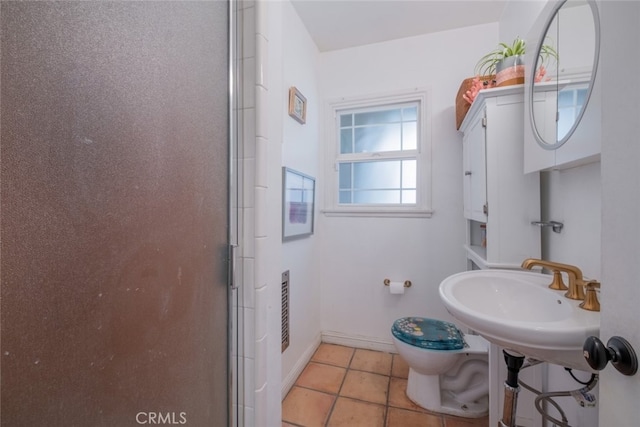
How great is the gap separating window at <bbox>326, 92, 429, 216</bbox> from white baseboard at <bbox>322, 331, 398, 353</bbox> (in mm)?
1056

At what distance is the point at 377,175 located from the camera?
227 centimetres

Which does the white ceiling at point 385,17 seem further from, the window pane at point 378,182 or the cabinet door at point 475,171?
the window pane at point 378,182

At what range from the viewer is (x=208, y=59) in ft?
2.31

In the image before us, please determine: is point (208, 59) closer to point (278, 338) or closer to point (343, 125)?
point (278, 338)

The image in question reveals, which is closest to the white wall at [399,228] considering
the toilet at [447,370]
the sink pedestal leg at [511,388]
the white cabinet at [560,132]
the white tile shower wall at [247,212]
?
the toilet at [447,370]

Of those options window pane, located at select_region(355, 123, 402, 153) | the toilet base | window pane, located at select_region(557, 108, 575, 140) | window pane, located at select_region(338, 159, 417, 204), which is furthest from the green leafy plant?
the toilet base

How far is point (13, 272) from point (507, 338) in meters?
1.04

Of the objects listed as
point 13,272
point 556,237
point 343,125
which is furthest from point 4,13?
point 343,125

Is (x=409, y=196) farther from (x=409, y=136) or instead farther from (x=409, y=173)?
(x=409, y=136)

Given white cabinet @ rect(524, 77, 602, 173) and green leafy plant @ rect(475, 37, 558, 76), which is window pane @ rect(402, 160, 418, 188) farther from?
white cabinet @ rect(524, 77, 602, 173)

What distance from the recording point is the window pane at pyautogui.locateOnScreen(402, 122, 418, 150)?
2.15m

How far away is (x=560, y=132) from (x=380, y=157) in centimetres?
129

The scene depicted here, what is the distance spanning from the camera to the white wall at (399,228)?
2.00 metres

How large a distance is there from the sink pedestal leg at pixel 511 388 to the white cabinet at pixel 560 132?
76 cm
